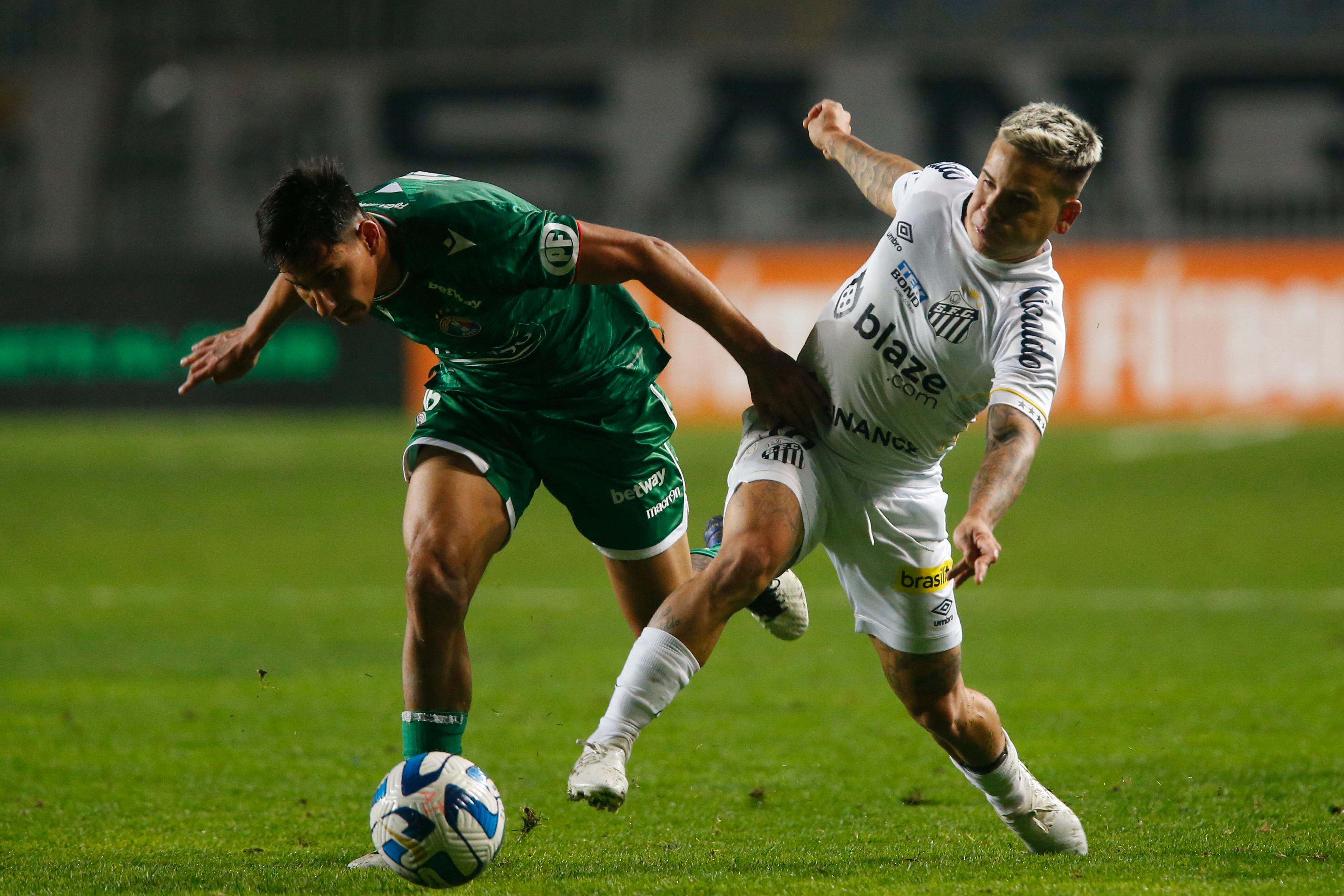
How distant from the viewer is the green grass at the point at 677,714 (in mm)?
4375

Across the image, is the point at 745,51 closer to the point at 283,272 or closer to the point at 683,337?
the point at 683,337

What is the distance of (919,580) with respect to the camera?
14.4 ft

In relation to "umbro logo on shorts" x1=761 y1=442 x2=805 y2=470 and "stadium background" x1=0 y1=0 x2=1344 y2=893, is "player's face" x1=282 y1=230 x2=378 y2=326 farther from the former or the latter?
"stadium background" x1=0 y1=0 x2=1344 y2=893

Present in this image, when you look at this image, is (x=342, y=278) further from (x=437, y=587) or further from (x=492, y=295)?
(x=437, y=587)

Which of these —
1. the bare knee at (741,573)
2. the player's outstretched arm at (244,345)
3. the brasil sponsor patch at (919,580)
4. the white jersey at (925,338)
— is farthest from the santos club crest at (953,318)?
the player's outstretched arm at (244,345)

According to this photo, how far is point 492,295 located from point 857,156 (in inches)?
54.5

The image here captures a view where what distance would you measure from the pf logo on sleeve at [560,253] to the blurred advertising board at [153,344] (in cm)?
1776

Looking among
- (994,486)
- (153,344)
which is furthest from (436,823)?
(153,344)

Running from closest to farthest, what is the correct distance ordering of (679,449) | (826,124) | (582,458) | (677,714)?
(582,458), (826,124), (677,714), (679,449)

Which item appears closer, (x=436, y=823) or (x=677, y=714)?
(x=436, y=823)

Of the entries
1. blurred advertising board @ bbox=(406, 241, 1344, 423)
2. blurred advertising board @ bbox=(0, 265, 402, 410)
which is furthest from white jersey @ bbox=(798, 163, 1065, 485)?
blurred advertising board @ bbox=(0, 265, 402, 410)

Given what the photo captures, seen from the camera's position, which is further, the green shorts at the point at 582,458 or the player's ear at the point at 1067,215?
the green shorts at the point at 582,458

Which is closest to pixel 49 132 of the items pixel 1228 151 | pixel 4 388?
pixel 4 388

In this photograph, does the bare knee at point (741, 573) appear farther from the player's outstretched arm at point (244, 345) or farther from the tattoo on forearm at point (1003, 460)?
the player's outstretched arm at point (244, 345)
